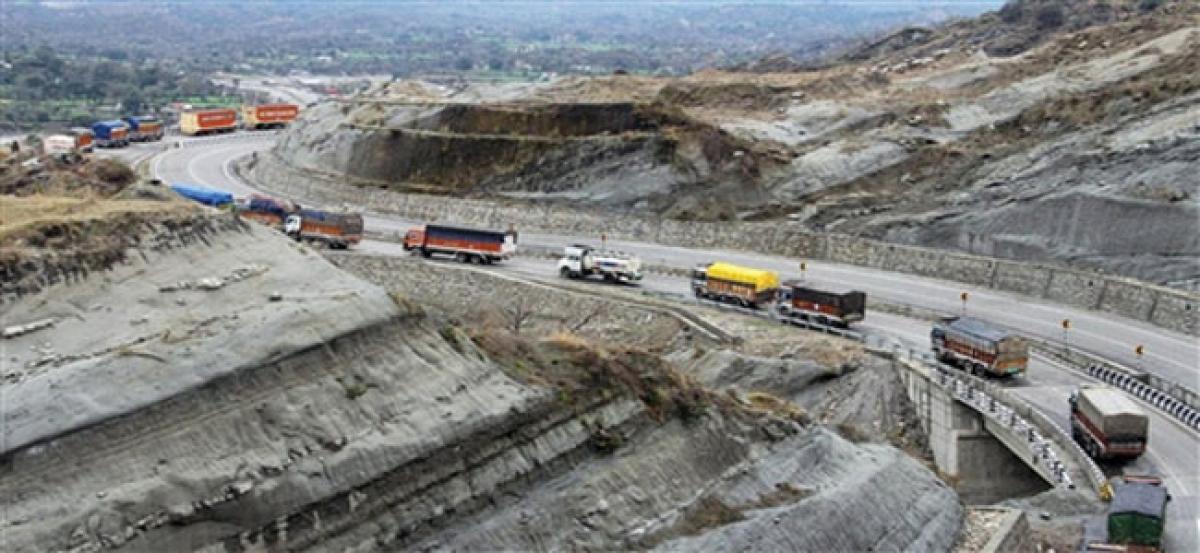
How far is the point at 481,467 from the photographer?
21766mm

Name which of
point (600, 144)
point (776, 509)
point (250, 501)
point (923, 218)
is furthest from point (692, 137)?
point (250, 501)

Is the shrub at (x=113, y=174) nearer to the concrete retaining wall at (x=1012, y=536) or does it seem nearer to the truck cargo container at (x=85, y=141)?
the truck cargo container at (x=85, y=141)

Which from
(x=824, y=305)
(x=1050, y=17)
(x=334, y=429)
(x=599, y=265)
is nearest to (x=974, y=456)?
(x=824, y=305)

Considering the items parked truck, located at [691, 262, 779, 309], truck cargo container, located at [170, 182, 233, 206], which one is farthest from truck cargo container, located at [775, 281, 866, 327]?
truck cargo container, located at [170, 182, 233, 206]

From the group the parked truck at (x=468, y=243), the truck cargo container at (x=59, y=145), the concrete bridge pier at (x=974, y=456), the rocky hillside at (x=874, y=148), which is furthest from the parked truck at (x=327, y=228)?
the concrete bridge pier at (x=974, y=456)

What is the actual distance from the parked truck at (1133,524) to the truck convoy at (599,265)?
2611cm

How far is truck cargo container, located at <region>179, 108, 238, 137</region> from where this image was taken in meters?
99.9

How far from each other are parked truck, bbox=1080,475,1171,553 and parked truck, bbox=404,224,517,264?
3072cm

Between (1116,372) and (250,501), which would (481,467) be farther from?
(1116,372)

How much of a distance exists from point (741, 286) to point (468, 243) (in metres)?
12.3

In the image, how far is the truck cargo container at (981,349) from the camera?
4056 cm

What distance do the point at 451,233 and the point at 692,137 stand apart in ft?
46.0

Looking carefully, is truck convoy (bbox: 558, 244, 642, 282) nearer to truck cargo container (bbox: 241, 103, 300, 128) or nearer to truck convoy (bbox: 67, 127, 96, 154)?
truck convoy (bbox: 67, 127, 96, 154)

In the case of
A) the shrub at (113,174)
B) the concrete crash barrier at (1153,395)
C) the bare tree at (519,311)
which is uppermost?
the shrub at (113,174)
